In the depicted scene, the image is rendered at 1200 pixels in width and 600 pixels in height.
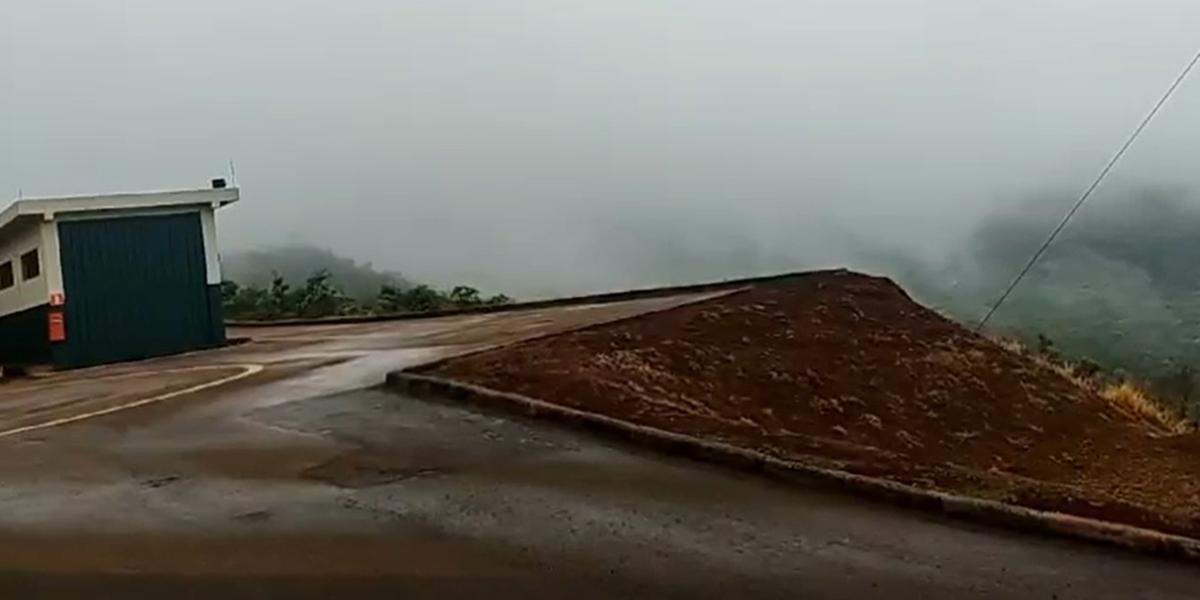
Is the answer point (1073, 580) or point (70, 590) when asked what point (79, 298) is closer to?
point (70, 590)

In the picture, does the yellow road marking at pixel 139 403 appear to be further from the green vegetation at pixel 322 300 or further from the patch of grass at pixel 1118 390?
the green vegetation at pixel 322 300

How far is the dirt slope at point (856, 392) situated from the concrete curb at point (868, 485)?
22cm

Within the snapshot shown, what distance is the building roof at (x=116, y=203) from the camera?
2148 cm

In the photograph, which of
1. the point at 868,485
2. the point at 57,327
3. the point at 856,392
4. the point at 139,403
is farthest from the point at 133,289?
the point at 868,485

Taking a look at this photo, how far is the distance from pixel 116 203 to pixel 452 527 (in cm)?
1716

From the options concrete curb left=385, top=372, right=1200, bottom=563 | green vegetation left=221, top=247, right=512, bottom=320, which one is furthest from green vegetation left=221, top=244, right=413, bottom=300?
concrete curb left=385, top=372, right=1200, bottom=563

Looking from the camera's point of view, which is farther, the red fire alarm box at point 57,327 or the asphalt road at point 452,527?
the red fire alarm box at point 57,327

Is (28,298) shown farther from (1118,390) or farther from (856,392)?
(1118,390)

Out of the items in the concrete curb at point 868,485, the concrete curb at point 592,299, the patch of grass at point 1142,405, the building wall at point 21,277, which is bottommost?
the patch of grass at point 1142,405

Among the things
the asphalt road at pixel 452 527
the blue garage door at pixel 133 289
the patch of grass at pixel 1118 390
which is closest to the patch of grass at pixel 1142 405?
the patch of grass at pixel 1118 390

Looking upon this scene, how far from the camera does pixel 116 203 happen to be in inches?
875

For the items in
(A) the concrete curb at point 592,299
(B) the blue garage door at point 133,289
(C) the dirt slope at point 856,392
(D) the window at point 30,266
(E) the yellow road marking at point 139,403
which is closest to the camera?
(C) the dirt slope at point 856,392

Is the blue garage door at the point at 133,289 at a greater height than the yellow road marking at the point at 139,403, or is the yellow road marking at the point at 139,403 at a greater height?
the blue garage door at the point at 133,289

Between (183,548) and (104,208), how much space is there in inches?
664
